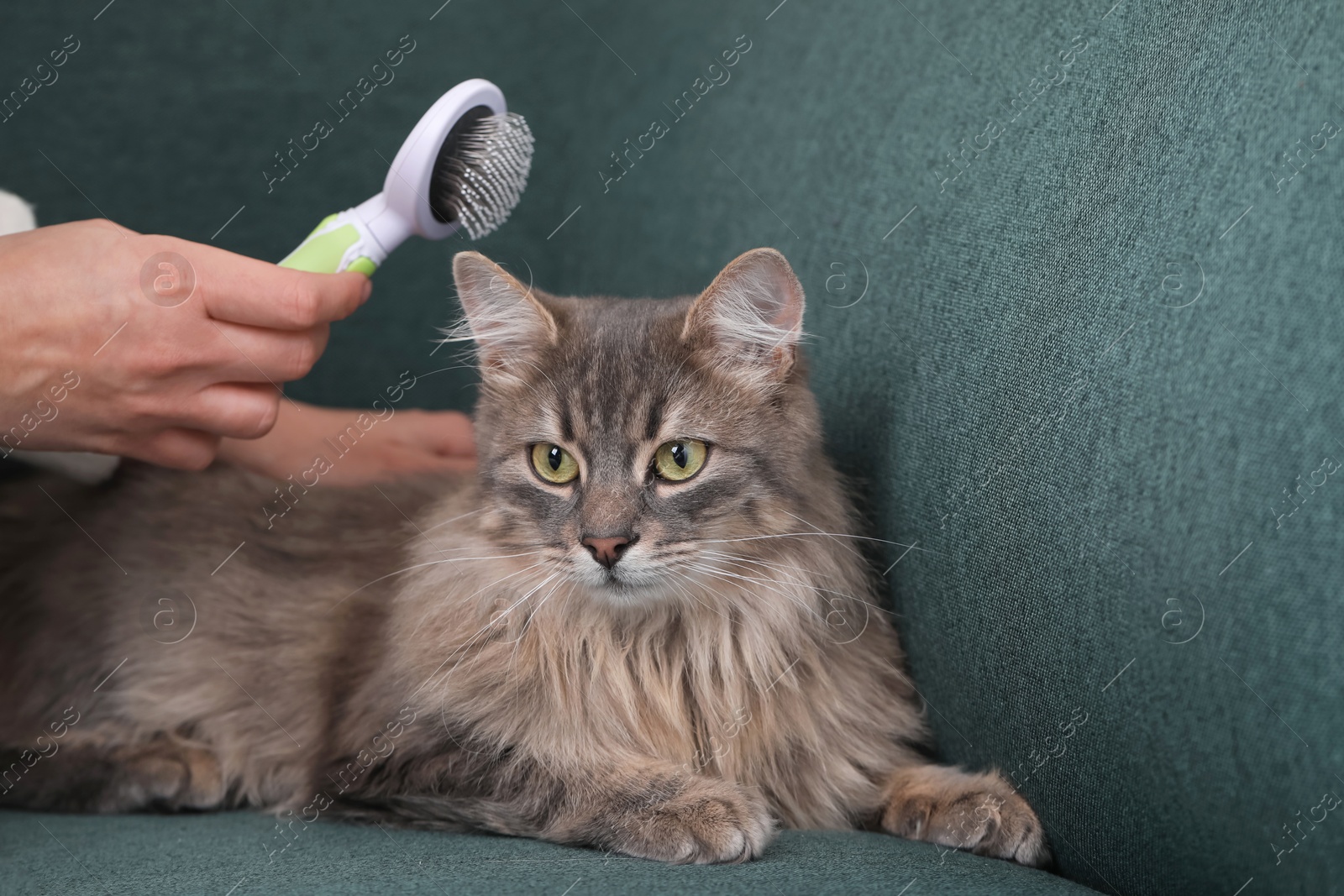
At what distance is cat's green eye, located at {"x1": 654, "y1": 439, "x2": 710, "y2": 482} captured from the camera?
149 centimetres

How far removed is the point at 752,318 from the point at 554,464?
359mm

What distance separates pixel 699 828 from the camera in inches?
49.9

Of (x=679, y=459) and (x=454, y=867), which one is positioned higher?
(x=679, y=459)

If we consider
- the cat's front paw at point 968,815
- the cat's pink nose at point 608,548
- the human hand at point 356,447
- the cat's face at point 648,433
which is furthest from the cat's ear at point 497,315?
the cat's front paw at point 968,815

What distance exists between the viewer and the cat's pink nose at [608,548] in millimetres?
1383

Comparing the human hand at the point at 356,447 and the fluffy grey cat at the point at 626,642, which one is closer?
the fluffy grey cat at the point at 626,642

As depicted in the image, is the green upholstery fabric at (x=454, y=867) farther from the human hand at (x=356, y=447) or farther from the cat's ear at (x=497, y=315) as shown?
the human hand at (x=356, y=447)

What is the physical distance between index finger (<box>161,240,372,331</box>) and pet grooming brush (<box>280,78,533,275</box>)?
0.09 metres

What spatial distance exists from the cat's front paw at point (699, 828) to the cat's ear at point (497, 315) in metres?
0.69

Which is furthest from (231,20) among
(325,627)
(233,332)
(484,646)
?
(484,646)

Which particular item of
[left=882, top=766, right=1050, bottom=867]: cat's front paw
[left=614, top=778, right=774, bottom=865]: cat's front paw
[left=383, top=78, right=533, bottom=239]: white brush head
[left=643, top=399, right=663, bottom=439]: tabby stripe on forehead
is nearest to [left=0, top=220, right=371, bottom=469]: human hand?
[left=383, top=78, right=533, bottom=239]: white brush head

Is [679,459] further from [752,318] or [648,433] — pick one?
[752,318]

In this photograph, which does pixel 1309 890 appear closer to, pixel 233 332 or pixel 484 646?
pixel 484 646

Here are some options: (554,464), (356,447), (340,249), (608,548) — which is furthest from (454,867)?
(356,447)
